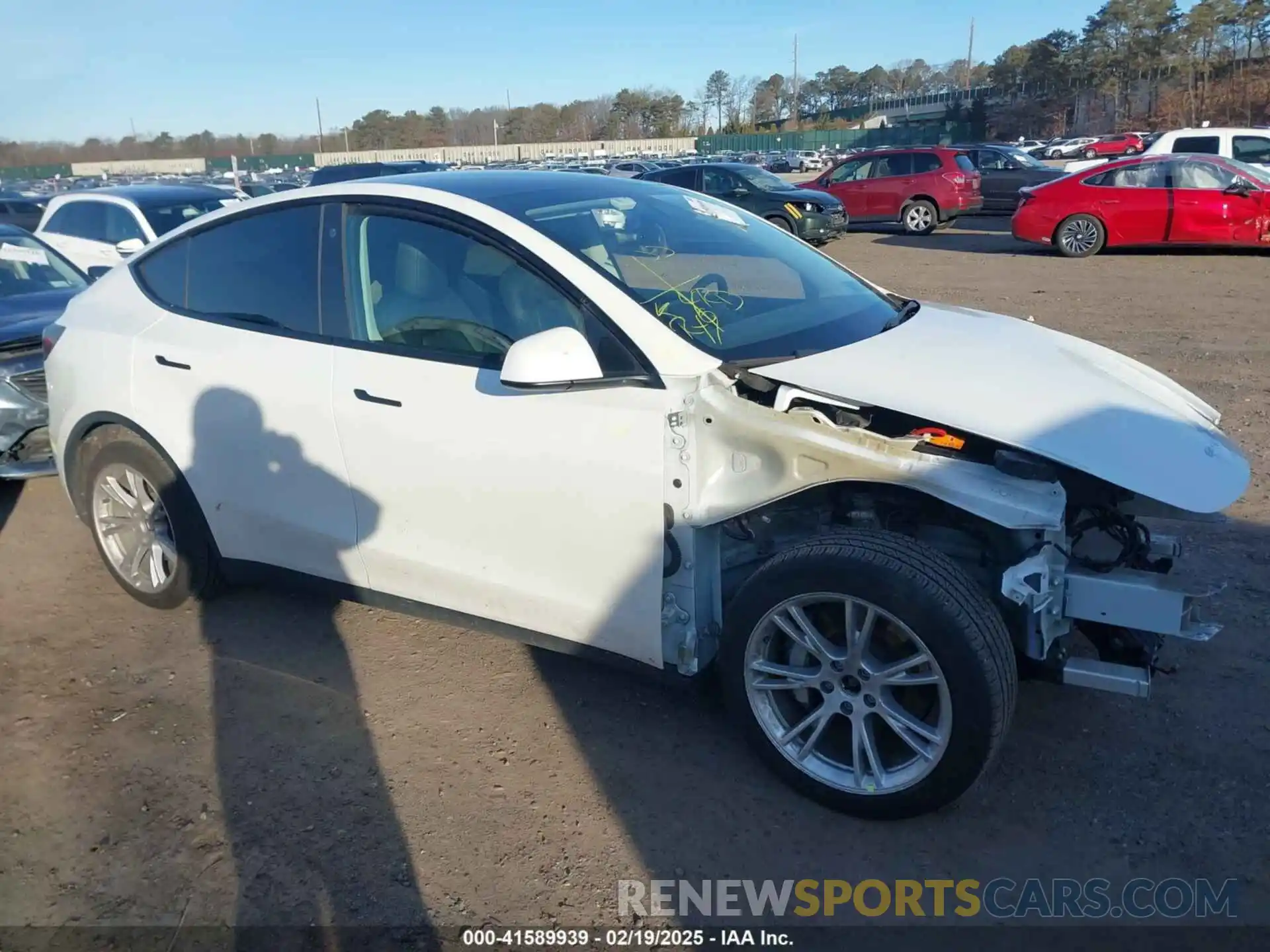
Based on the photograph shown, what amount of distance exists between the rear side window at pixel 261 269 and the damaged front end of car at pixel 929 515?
164cm

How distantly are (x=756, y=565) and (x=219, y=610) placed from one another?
2547mm

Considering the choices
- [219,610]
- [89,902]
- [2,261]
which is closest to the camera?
[89,902]

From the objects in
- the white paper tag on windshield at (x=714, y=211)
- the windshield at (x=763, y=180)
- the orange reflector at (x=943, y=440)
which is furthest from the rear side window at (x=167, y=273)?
the windshield at (x=763, y=180)

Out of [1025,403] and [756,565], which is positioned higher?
[1025,403]

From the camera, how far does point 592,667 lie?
12.8 feet

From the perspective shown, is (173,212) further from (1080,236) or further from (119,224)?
(1080,236)

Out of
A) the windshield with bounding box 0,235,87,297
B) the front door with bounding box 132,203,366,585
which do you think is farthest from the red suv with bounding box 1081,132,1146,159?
the front door with bounding box 132,203,366,585

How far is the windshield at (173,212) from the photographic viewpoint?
1070 cm

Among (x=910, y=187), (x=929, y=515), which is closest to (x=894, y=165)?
(x=910, y=187)

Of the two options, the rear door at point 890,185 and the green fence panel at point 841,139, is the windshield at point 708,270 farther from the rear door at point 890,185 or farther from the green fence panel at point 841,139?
the green fence panel at point 841,139

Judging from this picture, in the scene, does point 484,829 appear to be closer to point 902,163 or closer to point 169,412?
point 169,412

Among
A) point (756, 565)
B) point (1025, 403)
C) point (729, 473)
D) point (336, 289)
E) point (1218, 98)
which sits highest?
point (1218, 98)

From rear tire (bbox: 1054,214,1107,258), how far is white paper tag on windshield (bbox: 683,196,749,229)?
42.6 ft

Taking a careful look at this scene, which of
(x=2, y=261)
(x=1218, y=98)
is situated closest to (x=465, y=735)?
(x=2, y=261)
